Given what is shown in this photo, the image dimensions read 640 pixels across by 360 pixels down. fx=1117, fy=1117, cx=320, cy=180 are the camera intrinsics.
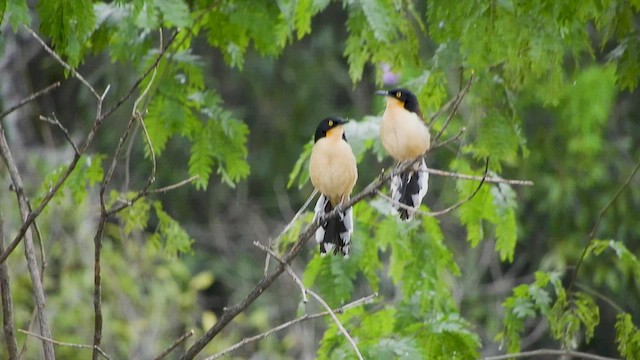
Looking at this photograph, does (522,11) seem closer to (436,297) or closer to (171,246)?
(436,297)

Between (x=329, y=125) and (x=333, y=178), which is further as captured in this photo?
(x=329, y=125)

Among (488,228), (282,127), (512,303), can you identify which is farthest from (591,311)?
(282,127)

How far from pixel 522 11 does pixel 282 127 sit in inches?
370

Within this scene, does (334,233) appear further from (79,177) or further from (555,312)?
(79,177)

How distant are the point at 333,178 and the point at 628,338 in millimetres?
1276

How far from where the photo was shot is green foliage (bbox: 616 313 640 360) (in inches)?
164

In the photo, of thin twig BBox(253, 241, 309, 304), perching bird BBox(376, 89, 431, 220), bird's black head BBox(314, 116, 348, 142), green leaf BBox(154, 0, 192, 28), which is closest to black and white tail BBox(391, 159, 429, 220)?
perching bird BBox(376, 89, 431, 220)

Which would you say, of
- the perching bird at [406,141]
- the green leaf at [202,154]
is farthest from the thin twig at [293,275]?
the green leaf at [202,154]

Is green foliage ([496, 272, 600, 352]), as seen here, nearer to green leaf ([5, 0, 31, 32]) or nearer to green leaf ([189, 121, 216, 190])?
green leaf ([189, 121, 216, 190])

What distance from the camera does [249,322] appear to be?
10031mm

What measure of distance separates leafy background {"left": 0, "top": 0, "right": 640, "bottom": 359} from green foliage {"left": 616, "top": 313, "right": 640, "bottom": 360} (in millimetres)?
19

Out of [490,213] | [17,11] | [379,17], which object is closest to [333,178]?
[379,17]

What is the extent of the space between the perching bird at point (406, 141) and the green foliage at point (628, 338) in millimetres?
941

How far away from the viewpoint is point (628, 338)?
4.20m
